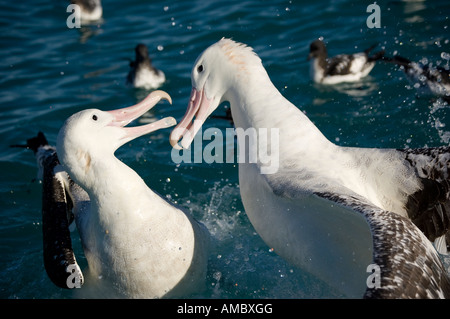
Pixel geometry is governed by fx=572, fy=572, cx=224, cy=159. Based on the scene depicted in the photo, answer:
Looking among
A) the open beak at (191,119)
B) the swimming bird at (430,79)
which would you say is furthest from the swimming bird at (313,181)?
the swimming bird at (430,79)

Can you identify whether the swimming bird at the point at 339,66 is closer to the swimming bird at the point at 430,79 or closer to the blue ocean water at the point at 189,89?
the blue ocean water at the point at 189,89

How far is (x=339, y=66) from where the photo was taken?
8625 millimetres

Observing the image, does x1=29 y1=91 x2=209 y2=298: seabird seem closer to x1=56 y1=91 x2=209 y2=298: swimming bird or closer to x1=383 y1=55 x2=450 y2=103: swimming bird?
x1=56 y1=91 x2=209 y2=298: swimming bird

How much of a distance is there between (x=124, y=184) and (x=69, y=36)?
8.03 m

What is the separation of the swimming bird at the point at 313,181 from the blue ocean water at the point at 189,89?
16.9 inches

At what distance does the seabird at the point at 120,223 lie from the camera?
14.0ft

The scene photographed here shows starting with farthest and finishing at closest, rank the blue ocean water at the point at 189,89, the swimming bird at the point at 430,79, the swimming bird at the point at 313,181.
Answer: the swimming bird at the point at 430,79 → the blue ocean water at the point at 189,89 → the swimming bird at the point at 313,181

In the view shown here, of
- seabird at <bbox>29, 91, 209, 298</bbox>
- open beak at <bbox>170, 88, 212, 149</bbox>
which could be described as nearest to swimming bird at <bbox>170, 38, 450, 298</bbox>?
open beak at <bbox>170, 88, 212, 149</bbox>

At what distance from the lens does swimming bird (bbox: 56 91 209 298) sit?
4273mm

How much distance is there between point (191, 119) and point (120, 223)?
1295mm

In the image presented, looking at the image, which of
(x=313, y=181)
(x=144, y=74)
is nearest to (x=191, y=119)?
(x=313, y=181)

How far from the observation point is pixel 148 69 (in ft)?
29.6

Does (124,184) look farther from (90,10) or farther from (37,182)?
(90,10)

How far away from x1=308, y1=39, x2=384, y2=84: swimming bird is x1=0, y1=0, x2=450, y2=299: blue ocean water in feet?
0.49
